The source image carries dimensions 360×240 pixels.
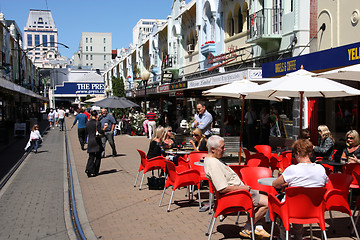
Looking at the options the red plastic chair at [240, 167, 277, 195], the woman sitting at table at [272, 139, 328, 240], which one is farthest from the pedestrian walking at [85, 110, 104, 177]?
the woman sitting at table at [272, 139, 328, 240]

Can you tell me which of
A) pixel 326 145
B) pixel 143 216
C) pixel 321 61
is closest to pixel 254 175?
pixel 143 216

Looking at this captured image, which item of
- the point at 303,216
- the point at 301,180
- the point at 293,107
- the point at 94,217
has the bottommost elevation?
the point at 94,217

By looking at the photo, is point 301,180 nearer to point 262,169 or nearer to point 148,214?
point 262,169

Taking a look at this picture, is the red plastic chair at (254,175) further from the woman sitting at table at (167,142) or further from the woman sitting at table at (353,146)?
the woman sitting at table at (167,142)

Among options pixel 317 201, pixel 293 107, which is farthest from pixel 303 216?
pixel 293 107

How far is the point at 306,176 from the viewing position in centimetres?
459

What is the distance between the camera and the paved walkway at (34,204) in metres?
6.09

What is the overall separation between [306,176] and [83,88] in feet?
164

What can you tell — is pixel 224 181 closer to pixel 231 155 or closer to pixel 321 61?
pixel 231 155

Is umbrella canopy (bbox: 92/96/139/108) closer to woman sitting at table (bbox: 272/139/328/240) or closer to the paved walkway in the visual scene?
the paved walkway

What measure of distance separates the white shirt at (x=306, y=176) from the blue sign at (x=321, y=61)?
614 centimetres

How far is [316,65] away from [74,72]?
8263 centimetres

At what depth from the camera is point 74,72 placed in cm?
8869

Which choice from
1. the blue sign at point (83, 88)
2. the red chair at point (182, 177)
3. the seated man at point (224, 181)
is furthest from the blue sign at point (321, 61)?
the blue sign at point (83, 88)
